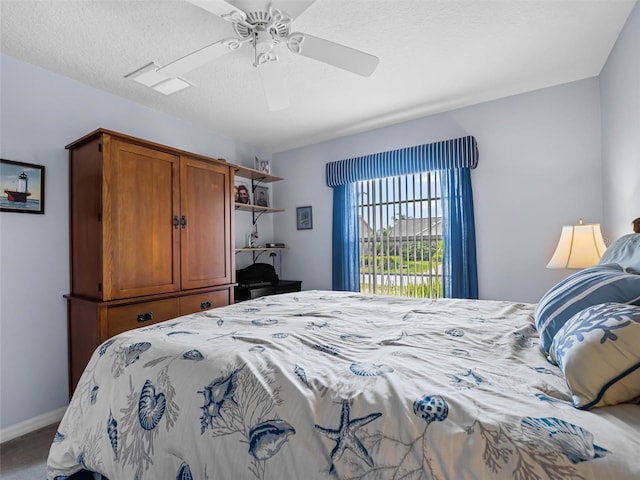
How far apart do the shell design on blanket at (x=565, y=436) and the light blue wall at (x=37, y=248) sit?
115 inches

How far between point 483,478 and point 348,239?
3192 mm

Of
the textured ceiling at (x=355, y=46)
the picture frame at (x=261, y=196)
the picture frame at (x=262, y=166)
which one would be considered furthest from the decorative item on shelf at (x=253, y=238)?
the textured ceiling at (x=355, y=46)

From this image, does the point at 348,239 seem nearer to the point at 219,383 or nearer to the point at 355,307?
the point at 355,307

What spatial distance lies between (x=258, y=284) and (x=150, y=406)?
2632 mm

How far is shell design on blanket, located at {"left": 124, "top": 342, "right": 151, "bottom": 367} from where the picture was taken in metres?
1.17

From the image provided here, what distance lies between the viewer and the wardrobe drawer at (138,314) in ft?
7.11

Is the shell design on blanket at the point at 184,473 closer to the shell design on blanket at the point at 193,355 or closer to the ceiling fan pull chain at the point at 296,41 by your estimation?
the shell design on blanket at the point at 193,355

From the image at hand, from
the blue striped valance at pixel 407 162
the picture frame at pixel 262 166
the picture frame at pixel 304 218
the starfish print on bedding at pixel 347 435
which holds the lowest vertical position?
the starfish print on bedding at pixel 347 435

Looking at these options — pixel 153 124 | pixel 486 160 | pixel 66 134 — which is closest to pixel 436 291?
pixel 486 160

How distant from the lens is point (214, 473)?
84 centimetres

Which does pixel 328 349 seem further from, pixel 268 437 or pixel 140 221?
pixel 140 221

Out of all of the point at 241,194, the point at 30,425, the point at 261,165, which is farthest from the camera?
the point at 261,165

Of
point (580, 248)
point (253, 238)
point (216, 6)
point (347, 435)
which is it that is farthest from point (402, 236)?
point (347, 435)

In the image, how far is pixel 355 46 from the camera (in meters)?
2.12
